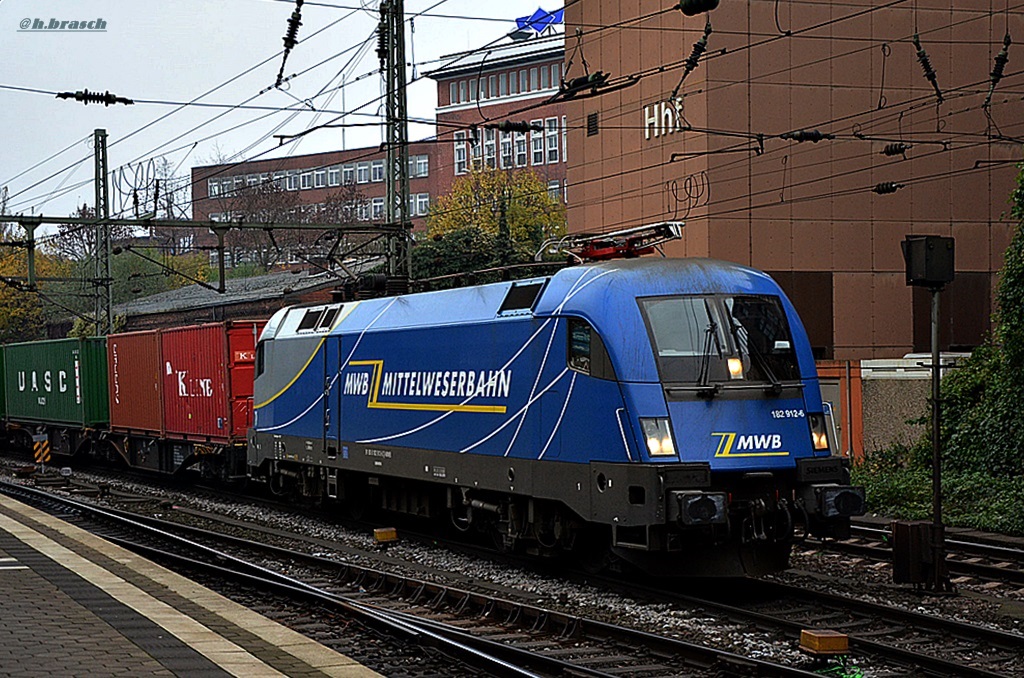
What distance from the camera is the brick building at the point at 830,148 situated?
35.9 metres

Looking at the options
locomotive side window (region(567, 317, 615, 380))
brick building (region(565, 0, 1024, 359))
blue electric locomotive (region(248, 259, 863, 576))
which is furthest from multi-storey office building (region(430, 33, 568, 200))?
locomotive side window (region(567, 317, 615, 380))

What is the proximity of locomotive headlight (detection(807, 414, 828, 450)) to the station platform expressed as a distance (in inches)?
221

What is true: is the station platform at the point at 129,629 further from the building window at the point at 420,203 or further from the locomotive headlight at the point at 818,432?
the building window at the point at 420,203

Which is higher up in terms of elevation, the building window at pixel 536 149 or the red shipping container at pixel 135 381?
the building window at pixel 536 149

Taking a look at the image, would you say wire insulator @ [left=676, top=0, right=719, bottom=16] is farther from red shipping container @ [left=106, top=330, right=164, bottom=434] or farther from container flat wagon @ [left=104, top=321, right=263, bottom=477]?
red shipping container @ [left=106, top=330, right=164, bottom=434]

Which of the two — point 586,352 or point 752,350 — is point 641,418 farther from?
point 752,350

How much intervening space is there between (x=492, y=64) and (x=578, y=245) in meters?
71.5

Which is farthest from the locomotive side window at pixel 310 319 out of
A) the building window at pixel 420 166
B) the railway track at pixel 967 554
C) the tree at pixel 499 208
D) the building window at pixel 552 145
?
the building window at pixel 420 166

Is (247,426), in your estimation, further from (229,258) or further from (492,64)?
(229,258)

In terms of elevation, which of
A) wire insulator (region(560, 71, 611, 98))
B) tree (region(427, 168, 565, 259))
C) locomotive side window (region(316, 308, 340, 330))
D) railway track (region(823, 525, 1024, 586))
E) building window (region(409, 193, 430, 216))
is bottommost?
railway track (region(823, 525, 1024, 586))

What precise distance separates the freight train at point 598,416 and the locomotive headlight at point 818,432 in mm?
24

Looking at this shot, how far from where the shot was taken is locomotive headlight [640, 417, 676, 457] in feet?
40.7

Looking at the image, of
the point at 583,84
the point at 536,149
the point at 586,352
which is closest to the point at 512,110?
the point at 536,149

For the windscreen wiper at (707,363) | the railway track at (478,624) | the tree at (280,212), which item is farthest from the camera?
the tree at (280,212)
